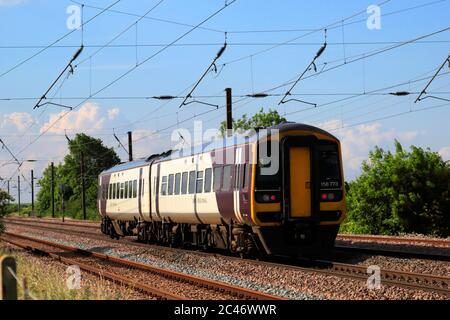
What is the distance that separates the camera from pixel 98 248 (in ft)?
85.4

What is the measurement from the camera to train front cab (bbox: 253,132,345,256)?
1625 centimetres

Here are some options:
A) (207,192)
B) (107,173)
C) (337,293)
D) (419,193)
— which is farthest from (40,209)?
(337,293)

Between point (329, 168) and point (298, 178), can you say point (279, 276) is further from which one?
point (329, 168)

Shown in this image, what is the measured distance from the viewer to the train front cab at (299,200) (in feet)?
53.3

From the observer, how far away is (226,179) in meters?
17.8

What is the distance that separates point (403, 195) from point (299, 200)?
1427cm

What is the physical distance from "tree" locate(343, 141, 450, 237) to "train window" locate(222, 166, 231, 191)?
544 inches

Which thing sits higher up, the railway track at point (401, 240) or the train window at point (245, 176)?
the train window at point (245, 176)

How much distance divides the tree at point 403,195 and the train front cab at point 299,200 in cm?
1372

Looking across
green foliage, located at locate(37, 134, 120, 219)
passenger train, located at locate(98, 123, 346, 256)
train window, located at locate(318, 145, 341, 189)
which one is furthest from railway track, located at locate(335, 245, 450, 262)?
green foliage, located at locate(37, 134, 120, 219)

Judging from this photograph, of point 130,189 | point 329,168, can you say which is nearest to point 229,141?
point 329,168
